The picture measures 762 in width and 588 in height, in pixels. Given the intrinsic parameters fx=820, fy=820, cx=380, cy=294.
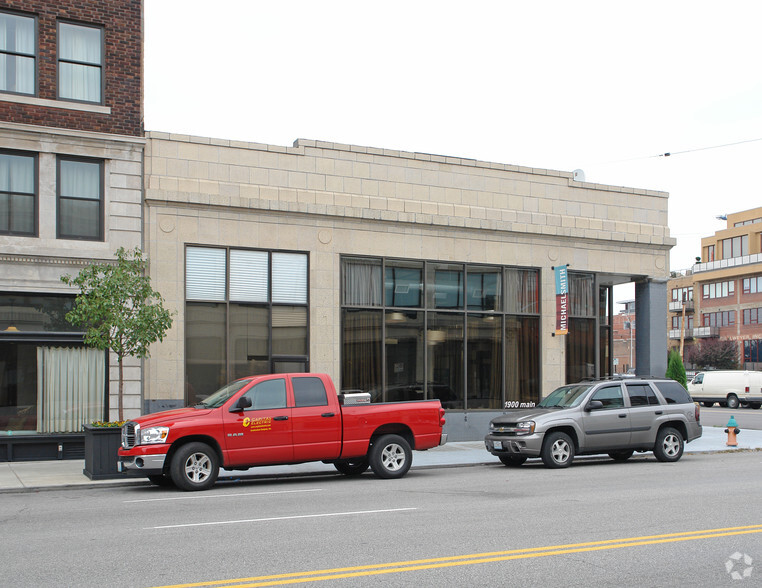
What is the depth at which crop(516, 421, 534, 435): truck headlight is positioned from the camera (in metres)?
15.9

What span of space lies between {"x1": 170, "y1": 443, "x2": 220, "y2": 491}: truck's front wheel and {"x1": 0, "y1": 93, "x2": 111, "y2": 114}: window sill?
8.71 m

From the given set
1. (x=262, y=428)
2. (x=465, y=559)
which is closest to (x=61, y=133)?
(x=262, y=428)

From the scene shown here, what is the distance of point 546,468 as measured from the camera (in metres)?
16.2

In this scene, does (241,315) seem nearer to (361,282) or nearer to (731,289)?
(361,282)

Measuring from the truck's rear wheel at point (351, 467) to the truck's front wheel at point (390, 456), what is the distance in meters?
0.66

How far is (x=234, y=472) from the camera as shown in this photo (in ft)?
51.5

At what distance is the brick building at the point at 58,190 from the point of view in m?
17.1

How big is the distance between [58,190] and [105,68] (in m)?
2.95

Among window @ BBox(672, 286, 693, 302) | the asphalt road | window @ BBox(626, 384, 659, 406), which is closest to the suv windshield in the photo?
window @ BBox(626, 384, 659, 406)

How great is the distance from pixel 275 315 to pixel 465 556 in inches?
486

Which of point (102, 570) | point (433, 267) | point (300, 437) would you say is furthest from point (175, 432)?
point (433, 267)

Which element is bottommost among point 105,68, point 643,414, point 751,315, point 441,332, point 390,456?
point 390,456

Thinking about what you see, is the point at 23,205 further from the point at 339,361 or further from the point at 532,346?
the point at 532,346

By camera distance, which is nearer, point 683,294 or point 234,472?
point 234,472
